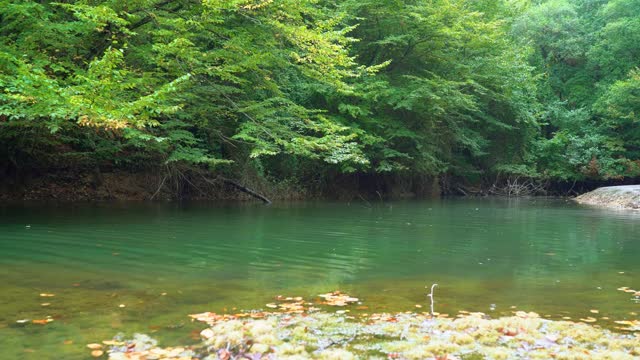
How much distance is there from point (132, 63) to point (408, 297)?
12.2 metres

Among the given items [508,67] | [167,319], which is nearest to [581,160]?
[508,67]

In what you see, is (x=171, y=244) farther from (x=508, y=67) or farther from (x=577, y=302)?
(x=508, y=67)

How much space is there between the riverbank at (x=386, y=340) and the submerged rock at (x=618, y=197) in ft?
67.3

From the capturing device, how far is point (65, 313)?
499 cm

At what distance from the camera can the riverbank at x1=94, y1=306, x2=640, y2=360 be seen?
3.95 metres

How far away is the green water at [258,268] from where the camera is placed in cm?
505

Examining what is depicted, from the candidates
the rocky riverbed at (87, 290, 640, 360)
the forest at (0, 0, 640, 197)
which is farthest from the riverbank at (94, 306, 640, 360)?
the forest at (0, 0, 640, 197)

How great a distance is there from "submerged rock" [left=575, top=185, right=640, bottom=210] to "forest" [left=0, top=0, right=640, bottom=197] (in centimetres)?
497

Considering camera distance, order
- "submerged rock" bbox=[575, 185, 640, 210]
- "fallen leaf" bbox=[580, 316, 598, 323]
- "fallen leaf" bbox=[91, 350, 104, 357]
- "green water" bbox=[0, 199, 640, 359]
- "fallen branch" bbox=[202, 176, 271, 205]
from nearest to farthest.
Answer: "fallen leaf" bbox=[91, 350, 104, 357] → "green water" bbox=[0, 199, 640, 359] → "fallen leaf" bbox=[580, 316, 598, 323] → "fallen branch" bbox=[202, 176, 271, 205] → "submerged rock" bbox=[575, 185, 640, 210]

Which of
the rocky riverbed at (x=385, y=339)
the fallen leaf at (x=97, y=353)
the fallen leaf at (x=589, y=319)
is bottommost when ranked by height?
the fallen leaf at (x=97, y=353)

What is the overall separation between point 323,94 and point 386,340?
811 inches

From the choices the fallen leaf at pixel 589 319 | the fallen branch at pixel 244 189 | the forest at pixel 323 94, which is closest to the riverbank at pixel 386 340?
the fallen leaf at pixel 589 319

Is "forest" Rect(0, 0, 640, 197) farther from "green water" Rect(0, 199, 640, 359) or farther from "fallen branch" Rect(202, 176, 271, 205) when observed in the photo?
"green water" Rect(0, 199, 640, 359)

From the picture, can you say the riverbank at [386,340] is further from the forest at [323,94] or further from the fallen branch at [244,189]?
the fallen branch at [244,189]
